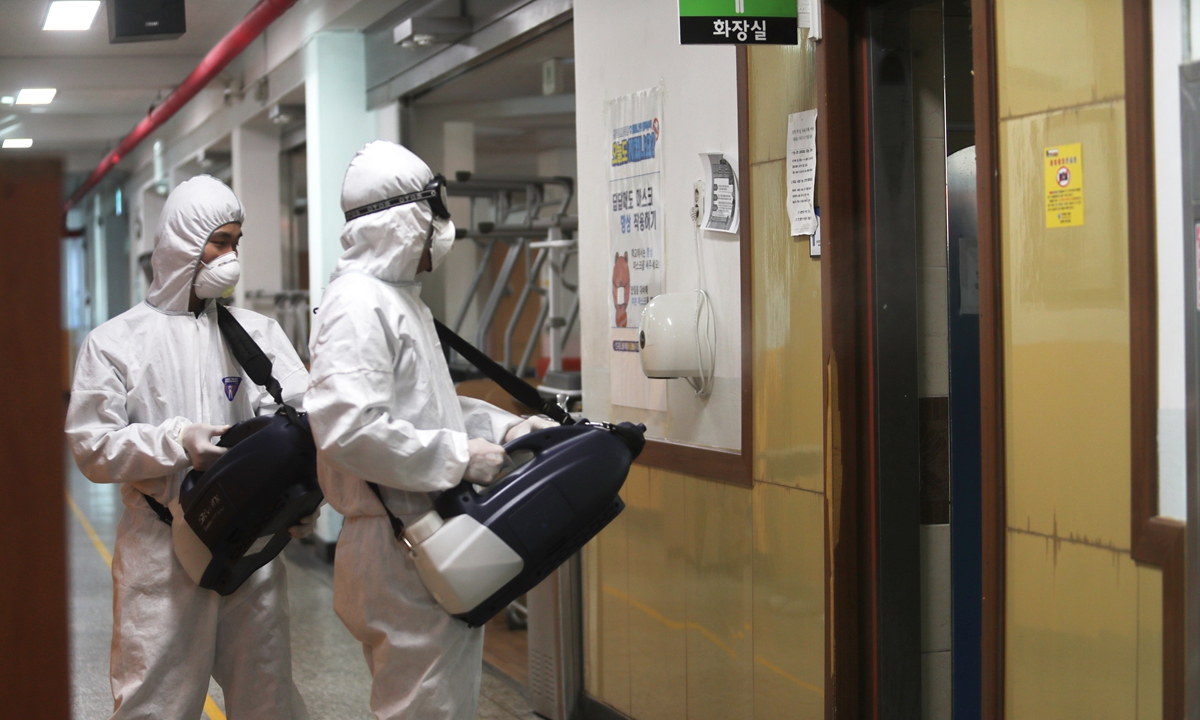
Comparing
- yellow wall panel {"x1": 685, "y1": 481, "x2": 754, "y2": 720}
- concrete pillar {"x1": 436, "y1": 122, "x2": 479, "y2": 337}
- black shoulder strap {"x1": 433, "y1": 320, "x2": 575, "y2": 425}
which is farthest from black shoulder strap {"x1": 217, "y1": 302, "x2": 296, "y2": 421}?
concrete pillar {"x1": 436, "y1": 122, "x2": 479, "y2": 337}

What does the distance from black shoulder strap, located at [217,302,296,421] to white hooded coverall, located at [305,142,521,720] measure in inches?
17.3

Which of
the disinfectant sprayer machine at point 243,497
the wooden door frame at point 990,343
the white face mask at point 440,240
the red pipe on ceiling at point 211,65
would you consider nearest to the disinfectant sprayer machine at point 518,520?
the disinfectant sprayer machine at point 243,497

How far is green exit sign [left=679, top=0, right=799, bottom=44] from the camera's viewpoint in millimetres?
2189

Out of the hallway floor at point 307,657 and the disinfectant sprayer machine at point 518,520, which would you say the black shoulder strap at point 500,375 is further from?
the hallway floor at point 307,657

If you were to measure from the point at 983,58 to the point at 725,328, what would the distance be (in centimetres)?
101

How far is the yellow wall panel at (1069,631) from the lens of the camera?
66.6 inches

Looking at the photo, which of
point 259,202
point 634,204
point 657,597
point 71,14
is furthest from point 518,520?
point 259,202

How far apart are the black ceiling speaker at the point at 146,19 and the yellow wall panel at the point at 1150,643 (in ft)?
12.2

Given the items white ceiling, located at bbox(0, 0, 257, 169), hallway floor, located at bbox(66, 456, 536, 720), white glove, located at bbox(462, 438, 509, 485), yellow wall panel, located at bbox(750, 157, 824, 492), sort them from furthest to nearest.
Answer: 1. white ceiling, located at bbox(0, 0, 257, 169)
2. hallway floor, located at bbox(66, 456, 536, 720)
3. yellow wall panel, located at bbox(750, 157, 824, 492)
4. white glove, located at bbox(462, 438, 509, 485)

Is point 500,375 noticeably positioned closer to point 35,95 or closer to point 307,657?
point 307,657

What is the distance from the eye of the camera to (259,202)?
761 cm

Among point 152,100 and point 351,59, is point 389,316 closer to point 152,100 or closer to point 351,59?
point 351,59

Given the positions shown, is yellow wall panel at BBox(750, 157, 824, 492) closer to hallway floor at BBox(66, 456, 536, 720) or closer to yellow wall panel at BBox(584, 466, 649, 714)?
yellow wall panel at BBox(584, 466, 649, 714)

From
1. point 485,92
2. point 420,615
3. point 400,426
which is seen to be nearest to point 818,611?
point 420,615
